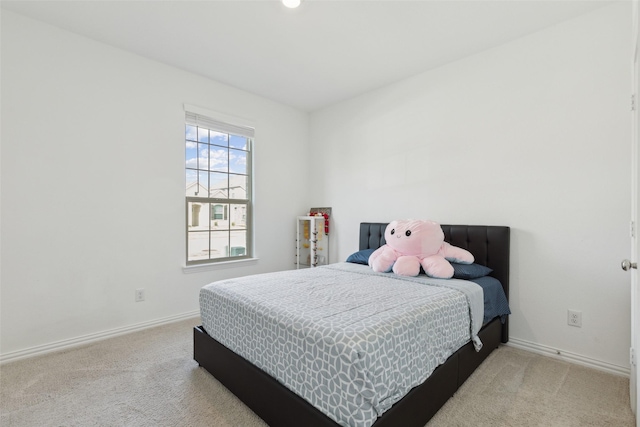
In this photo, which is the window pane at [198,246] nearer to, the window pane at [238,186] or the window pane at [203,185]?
the window pane at [203,185]

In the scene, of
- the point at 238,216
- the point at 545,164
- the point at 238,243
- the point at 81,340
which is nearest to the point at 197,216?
the point at 238,216

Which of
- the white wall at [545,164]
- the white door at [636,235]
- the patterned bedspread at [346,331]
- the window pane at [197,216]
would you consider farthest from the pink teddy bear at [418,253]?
the window pane at [197,216]

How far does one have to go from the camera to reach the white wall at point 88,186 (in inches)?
88.9

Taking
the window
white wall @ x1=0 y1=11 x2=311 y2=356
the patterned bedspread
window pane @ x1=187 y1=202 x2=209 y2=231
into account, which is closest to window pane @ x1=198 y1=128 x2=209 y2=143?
the window

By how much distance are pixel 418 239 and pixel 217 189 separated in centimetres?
227

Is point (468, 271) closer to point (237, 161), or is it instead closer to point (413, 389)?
point (413, 389)

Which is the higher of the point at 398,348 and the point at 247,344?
the point at 398,348

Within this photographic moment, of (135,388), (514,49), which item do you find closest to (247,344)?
(135,388)

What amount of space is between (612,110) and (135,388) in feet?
12.0

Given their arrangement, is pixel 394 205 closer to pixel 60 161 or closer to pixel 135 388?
pixel 135 388

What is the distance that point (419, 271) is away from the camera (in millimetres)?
2453

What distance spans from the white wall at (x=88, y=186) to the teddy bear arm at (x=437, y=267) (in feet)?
7.46

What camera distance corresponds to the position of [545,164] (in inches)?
93.3

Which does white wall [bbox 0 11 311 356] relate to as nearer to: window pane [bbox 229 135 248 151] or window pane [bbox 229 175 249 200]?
window pane [bbox 229 135 248 151]
